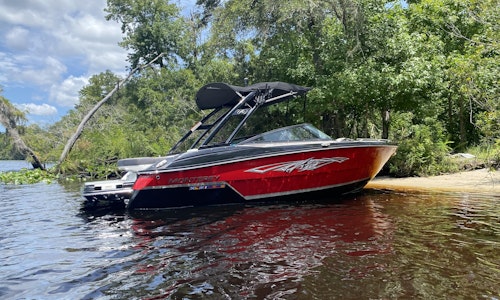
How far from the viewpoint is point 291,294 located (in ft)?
10.2

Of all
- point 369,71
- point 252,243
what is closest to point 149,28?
point 369,71

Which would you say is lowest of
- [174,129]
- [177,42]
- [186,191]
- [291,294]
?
[291,294]

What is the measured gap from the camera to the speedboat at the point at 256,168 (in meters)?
7.16

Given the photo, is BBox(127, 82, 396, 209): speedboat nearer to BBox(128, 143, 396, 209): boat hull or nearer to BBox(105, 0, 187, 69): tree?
BBox(128, 143, 396, 209): boat hull

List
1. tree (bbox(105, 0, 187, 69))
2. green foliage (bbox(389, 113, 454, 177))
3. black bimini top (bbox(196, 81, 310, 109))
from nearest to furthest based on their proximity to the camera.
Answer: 1. black bimini top (bbox(196, 81, 310, 109))
2. green foliage (bbox(389, 113, 454, 177))
3. tree (bbox(105, 0, 187, 69))

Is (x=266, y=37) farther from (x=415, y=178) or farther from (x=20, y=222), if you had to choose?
(x=20, y=222)

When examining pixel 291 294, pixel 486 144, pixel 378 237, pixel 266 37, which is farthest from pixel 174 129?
pixel 291 294

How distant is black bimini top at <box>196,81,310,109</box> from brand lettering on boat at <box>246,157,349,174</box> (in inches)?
71.7

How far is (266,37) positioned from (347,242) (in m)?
10.5

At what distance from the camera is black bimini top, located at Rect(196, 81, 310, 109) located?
817cm

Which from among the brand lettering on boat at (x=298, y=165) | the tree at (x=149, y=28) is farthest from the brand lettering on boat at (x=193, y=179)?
the tree at (x=149, y=28)

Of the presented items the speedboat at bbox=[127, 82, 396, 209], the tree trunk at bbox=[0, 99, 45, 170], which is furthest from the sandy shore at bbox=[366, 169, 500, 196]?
the tree trunk at bbox=[0, 99, 45, 170]

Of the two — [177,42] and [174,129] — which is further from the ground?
[177,42]

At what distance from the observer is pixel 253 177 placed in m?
7.49
